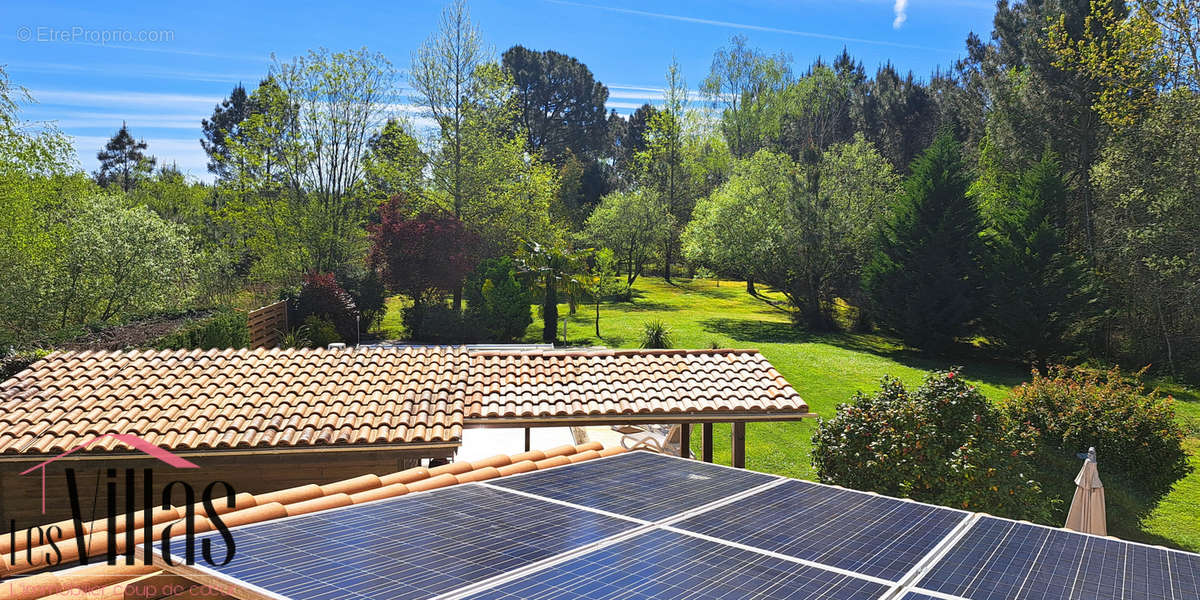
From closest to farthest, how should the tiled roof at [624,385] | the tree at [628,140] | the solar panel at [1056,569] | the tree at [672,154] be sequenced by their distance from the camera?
1. the solar panel at [1056,569]
2. the tiled roof at [624,385]
3. the tree at [672,154]
4. the tree at [628,140]

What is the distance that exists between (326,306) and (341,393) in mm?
18986

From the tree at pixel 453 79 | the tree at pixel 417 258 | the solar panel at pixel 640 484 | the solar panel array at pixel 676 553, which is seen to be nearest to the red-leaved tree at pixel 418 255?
the tree at pixel 417 258

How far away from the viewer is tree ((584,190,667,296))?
52219mm

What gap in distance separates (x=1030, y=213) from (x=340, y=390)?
2875cm

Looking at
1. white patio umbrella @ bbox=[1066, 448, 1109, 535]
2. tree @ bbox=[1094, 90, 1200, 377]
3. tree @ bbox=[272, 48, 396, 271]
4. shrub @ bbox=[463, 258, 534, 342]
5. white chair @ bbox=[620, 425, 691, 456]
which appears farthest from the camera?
tree @ bbox=[272, 48, 396, 271]

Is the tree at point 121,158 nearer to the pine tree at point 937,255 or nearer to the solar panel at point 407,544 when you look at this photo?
the pine tree at point 937,255

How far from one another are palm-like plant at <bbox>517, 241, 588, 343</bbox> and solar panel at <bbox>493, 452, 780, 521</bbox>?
24499 mm

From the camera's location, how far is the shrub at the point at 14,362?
13.7 m

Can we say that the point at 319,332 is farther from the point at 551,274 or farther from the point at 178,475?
the point at 178,475

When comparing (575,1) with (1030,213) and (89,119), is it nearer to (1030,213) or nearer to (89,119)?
(89,119)

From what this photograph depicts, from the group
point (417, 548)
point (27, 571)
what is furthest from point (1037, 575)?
point (27, 571)

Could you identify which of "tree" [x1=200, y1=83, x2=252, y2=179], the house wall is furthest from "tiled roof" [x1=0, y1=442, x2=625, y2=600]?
"tree" [x1=200, y1=83, x2=252, y2=179]

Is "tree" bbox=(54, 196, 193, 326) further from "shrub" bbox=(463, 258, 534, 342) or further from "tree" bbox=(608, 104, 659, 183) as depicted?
"tree" bbox=(608, 104, 659, 183)

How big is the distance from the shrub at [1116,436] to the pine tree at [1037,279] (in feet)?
48.0
